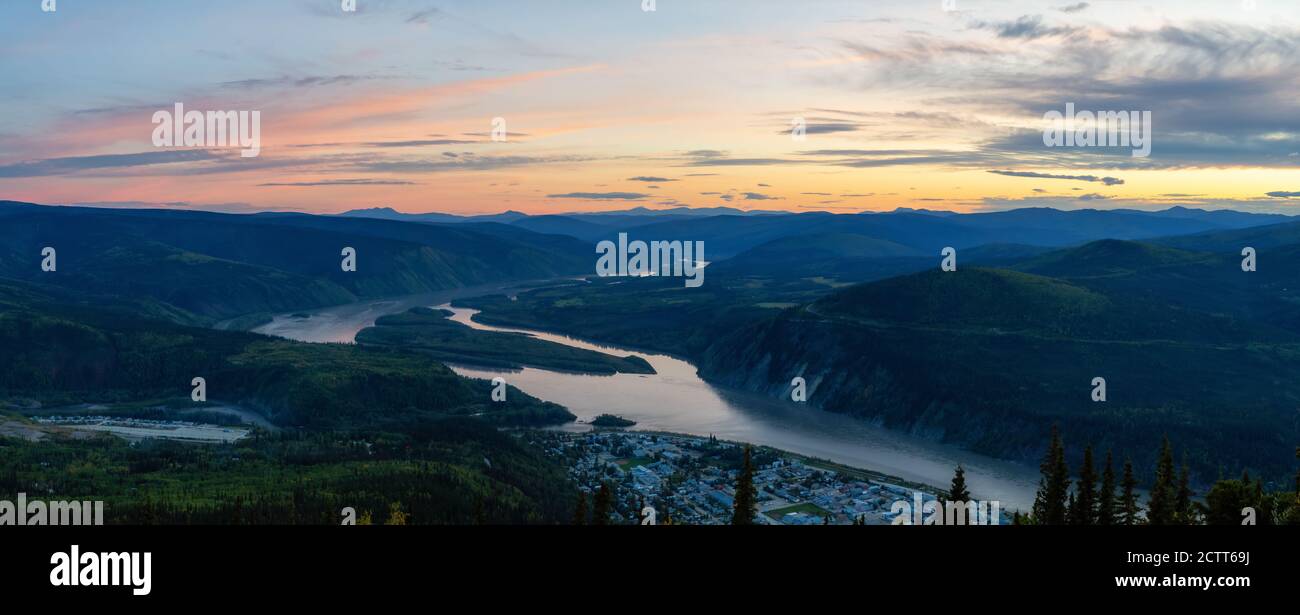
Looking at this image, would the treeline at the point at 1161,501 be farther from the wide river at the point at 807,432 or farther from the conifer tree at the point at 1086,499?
the wide river at the point at 807,432

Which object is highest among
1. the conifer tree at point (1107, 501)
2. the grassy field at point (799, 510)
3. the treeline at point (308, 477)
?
the conifer tree at point (1107, 501)

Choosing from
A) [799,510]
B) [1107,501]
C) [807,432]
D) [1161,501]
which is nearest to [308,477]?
[799,510]

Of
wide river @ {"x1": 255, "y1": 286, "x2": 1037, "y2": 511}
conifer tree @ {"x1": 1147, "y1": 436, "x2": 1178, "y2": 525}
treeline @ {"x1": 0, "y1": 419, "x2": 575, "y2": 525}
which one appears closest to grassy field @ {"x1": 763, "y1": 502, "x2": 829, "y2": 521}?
treeline @ {"x1": 0, "y1": 419, "x2": 575, "y2": 525}

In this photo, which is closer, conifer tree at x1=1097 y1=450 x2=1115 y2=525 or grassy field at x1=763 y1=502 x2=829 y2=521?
conifer tree at x1=1097 y1=450 x2=1115 y2=525

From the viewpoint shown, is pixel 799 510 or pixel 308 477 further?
pixel 308 477

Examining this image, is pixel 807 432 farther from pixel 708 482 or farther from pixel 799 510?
pixel 799 510

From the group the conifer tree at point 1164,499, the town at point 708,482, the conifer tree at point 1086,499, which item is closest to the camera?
the conifer tree at point 1164,499

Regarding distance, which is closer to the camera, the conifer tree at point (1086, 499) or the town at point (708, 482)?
the conifer tree at point (1086, 499)

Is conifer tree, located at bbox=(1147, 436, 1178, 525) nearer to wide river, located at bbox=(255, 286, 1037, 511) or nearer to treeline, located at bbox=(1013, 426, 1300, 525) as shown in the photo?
treeline, located at bbox=(1013, 426, 1300, 525)

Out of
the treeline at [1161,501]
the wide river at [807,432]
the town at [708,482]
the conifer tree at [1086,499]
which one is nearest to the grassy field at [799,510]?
the town at [708,482]

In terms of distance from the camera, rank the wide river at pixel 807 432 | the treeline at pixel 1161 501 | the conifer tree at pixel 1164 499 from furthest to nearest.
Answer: the wide river at pixel 807 432 < the conifer tree at pixel 1164 499 < the treeline at pixel 1161 501

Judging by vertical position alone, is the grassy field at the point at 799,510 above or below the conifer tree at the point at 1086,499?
below
